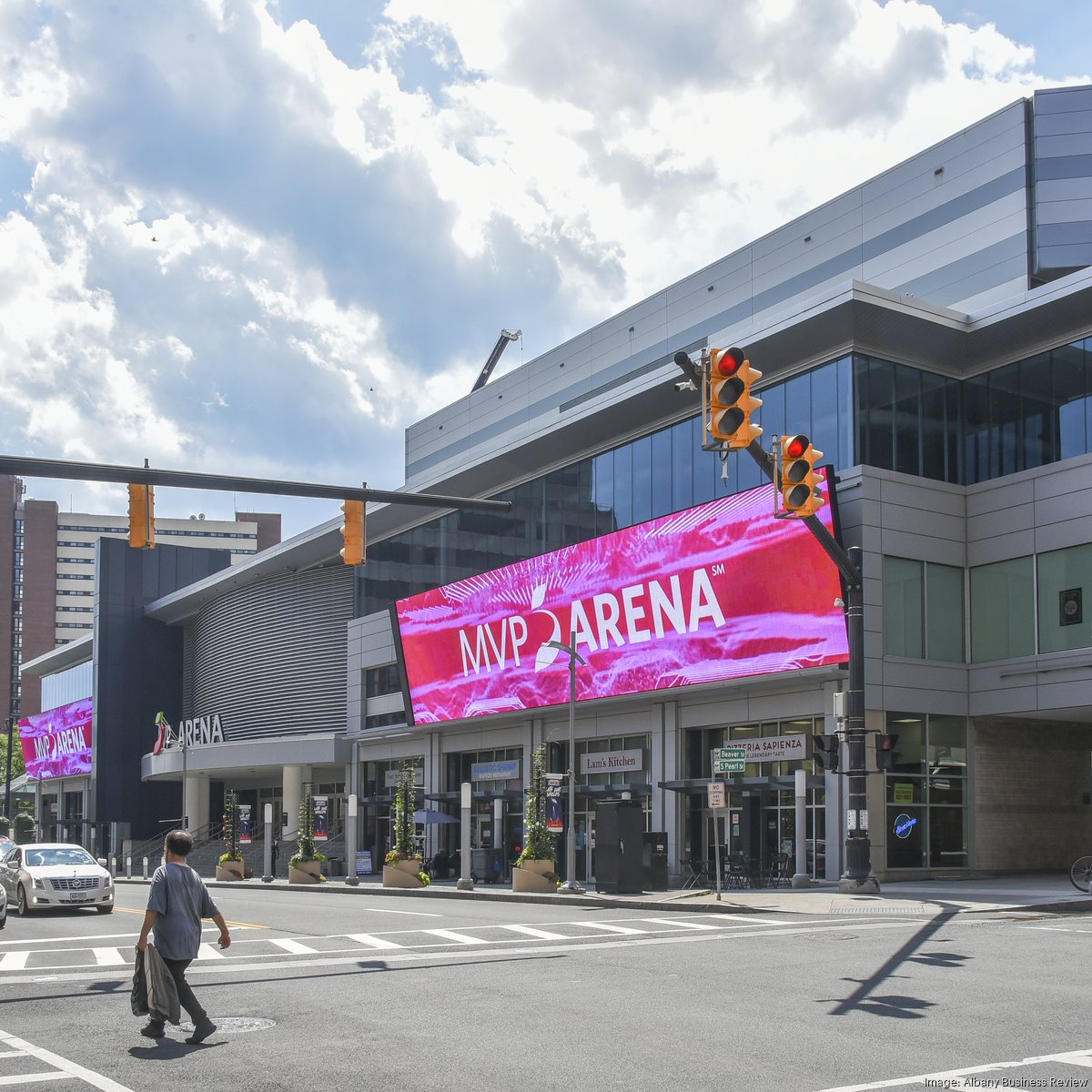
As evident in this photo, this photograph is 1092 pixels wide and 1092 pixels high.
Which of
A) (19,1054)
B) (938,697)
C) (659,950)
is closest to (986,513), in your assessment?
(938,697)

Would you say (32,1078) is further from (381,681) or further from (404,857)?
(381,681)

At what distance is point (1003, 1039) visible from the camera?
9969 mm

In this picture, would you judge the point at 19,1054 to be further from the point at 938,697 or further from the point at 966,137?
the point at 966,137

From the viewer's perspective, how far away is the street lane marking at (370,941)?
61.5ft

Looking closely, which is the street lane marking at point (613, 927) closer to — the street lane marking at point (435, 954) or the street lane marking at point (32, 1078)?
the street lane marking at point (435, 954)

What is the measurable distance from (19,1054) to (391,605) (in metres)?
45.9

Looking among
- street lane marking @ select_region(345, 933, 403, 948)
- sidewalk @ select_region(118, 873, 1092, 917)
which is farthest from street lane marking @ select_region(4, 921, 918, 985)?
sidewalk @ select_region(118, 873, 1092, 917)

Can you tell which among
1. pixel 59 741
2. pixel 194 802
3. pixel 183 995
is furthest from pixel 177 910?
pixel 59 741

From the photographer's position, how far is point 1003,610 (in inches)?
1474

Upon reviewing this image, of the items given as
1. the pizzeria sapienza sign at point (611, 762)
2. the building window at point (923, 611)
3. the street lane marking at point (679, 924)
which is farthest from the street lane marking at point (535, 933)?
the pizzeria sapienza sign at point (611, 762)

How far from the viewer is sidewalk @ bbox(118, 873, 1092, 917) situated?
24.3m

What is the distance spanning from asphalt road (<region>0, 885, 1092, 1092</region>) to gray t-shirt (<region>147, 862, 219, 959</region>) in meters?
0.74

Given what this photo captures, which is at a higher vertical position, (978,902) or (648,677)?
(648,677)

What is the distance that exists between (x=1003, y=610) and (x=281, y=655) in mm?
44845
